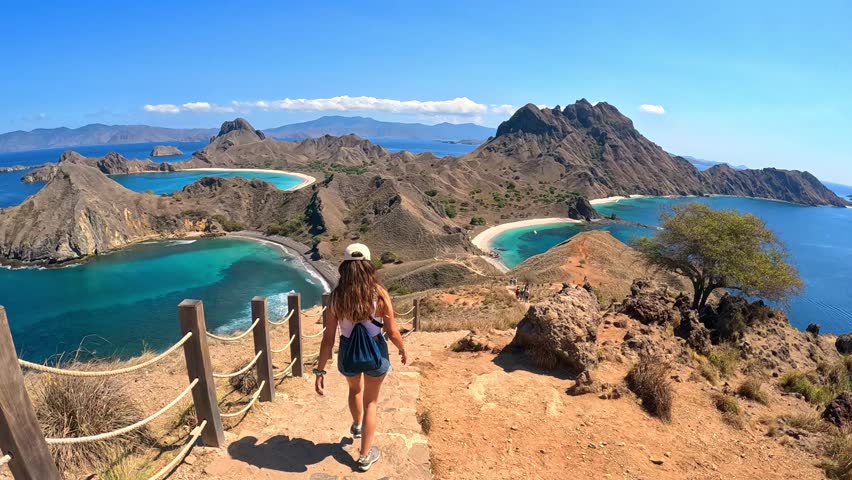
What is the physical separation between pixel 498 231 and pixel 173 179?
124m

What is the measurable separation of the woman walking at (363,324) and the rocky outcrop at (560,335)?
454 cm

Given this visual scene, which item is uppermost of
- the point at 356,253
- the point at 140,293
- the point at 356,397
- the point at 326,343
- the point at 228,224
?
the point at 356,253

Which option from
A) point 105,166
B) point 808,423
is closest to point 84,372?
point 808,423

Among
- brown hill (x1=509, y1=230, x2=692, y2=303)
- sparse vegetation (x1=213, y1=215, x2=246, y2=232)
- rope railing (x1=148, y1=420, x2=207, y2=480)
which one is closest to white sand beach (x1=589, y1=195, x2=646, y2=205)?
brown hill (x1=509, y1=230, x2=692, y2=303)

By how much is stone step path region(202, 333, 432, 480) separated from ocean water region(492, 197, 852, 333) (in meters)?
23.9

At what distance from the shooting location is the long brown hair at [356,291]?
4027mm

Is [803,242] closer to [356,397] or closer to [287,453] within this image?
[356,397]

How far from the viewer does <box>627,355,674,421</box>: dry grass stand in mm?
6445

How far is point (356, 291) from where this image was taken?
13.2ft

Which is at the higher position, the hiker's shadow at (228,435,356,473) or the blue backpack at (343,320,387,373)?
the blue backpack at (343,320,387,373)

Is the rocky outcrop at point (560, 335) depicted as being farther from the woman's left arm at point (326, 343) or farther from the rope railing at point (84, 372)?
the rope railing at point (84, 372)

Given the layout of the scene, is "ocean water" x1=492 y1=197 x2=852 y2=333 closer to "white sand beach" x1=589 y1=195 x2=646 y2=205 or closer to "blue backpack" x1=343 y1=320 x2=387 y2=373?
"white sand beach" x1=589 y1=195 x2=646 y2=205

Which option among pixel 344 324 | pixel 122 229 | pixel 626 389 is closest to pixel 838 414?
pixel 626 389

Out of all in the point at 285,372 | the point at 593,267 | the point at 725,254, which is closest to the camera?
the point at 285,372
